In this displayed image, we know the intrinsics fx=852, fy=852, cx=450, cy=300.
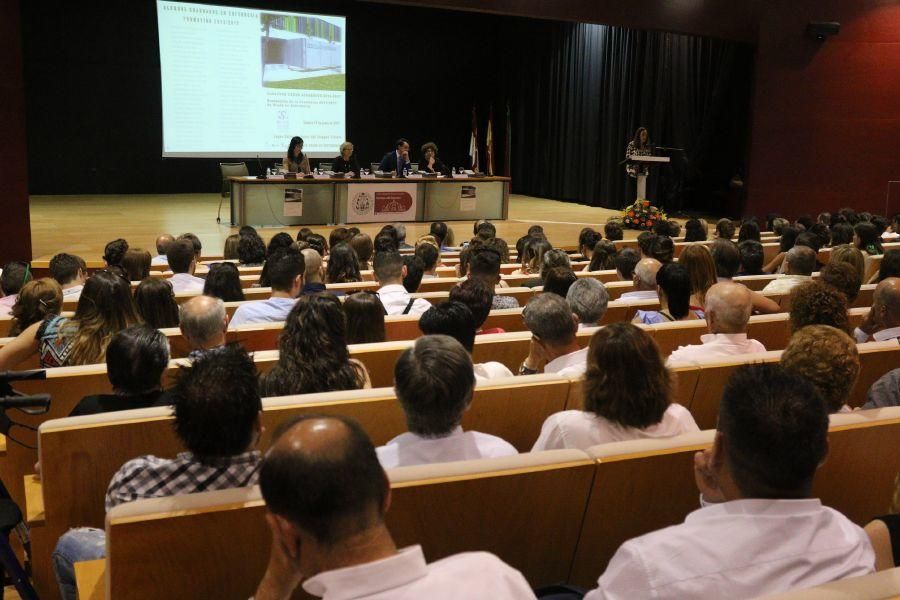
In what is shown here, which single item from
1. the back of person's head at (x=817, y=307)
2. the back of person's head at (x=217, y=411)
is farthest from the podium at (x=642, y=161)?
the back of person's head at (x=217, y=411)

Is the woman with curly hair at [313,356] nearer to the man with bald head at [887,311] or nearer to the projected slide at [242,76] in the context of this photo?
the man with bald head at [887,311]

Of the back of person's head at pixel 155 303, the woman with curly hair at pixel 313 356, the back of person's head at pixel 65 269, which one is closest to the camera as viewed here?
the woman with curly hair at pixel 313 356

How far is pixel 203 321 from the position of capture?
129 inches

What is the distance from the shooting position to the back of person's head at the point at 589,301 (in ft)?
12.6

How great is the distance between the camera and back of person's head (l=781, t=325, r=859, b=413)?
2.29 meters

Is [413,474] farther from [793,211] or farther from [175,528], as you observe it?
[793,211]

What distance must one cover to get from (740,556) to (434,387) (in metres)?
0.90

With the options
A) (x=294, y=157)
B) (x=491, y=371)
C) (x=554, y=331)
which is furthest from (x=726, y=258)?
(x=294, y=157)

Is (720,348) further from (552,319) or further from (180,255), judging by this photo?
(180,255)

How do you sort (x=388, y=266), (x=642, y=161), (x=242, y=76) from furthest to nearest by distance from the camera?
(x=242, y=76) < (x=642, y=161) < (x=388, y=266)

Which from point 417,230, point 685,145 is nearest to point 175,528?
point 417,230

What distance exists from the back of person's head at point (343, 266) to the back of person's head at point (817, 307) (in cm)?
292

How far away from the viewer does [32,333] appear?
137 inches

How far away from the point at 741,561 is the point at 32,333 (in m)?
3.01
